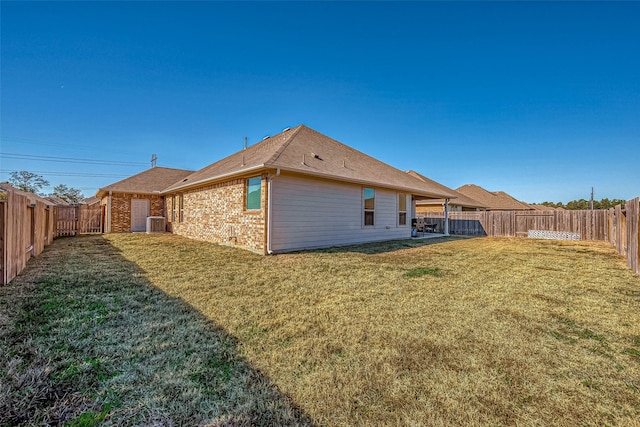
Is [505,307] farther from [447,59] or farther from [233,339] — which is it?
[447,59]

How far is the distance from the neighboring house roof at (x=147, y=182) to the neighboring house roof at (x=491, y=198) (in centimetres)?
2948

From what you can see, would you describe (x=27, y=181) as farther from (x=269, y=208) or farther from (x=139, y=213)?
(x=269, y=208)

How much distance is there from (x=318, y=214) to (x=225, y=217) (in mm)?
3766

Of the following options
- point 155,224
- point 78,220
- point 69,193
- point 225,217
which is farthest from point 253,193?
point 69,193

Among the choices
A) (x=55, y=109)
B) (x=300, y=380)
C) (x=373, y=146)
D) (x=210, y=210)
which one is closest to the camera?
(x=300, y=380)

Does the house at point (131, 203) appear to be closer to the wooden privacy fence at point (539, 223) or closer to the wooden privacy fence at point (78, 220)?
the wooden privacy fence at point (78, 220)

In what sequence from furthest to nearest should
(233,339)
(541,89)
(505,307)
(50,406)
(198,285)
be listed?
(541,89), (198,285), (505,307), (233,339), (50,406)

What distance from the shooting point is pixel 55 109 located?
15641 millimetres

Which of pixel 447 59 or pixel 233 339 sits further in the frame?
pixel 447 59

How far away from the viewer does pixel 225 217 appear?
10.4 m

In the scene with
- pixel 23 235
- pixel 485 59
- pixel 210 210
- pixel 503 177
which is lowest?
pixel 23 235

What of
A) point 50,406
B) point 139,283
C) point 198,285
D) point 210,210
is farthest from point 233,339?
point 210,210

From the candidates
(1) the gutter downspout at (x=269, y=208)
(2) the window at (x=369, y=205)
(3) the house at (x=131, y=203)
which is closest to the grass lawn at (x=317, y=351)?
(1) the gutter downspout at (x=269, y=208)

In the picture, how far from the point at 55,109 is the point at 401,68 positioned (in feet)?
65.1
